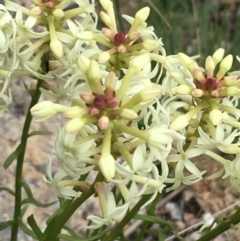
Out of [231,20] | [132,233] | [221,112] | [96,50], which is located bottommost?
[132,233]

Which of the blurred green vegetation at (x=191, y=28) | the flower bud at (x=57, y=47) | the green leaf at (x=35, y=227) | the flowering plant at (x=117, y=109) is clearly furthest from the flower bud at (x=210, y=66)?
the blurred green vegetation at (x=191, y=28)

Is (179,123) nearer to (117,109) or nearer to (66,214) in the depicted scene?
(117,109)

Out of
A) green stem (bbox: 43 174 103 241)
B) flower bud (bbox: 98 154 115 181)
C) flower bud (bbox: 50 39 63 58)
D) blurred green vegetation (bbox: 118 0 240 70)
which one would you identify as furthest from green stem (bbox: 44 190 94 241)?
blurred green vegetation (bbox: 118 0 240 70)

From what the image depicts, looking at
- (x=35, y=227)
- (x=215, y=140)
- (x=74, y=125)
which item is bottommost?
(x=35, y=227)

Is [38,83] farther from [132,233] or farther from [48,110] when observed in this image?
[132,233]

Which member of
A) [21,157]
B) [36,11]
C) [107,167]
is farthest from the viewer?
[21,157]

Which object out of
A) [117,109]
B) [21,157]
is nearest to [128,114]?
[117,109]

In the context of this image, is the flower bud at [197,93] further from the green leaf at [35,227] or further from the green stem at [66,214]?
the green leaf at [35,227]

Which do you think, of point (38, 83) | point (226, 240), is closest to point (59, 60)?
point (38, 83)
